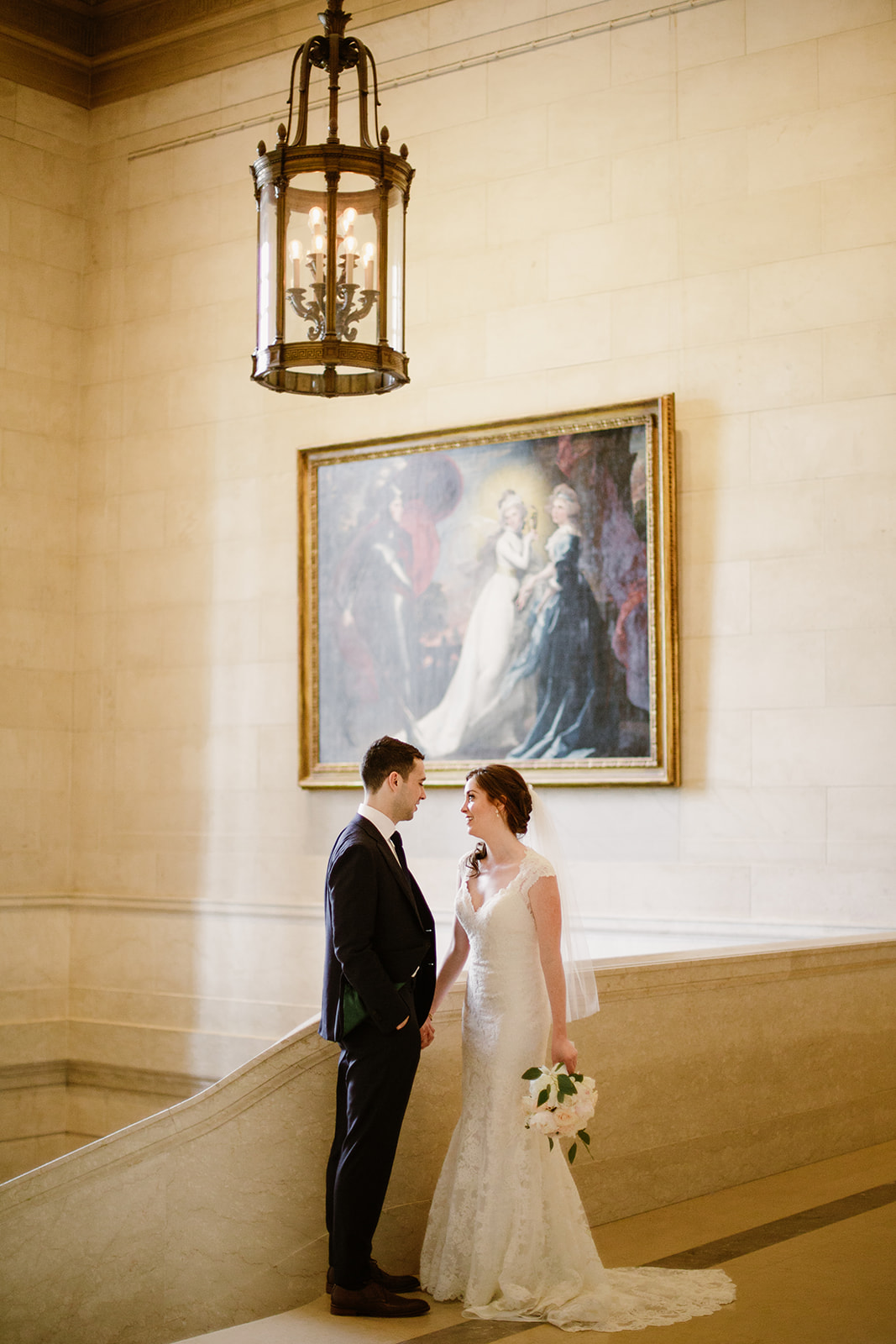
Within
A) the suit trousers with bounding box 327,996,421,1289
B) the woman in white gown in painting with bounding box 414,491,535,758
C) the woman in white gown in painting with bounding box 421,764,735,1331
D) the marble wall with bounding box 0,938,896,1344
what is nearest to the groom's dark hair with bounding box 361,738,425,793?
the woman in white gown in painting with bounding box 421,764,735,1331

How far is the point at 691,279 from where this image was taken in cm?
930

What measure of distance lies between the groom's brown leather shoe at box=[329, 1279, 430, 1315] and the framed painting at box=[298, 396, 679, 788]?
14.9 feet

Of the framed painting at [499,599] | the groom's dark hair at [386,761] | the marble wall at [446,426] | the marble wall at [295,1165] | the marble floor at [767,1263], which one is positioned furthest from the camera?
the framed painting at [499,599]

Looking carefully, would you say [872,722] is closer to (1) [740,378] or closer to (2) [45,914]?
(1) [740,378]

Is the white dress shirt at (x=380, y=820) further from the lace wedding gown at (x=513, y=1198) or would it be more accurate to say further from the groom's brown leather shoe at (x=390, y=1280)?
the groom's brown leather shoe at (x=390, y=1280)

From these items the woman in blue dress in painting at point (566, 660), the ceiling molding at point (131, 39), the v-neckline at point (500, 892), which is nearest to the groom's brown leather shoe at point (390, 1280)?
the v-neckline at point (500, 892)

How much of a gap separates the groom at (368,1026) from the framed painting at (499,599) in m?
4.21

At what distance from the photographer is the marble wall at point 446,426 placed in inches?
343

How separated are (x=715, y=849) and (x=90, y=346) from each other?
6693 mm

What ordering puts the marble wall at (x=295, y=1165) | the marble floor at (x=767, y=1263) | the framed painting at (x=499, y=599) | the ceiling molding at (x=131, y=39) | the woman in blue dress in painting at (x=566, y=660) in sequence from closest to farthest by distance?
A: the marble floor at (x=767, y=1263) < the marble wall at (x=295, y=1165) < the framed painting at (x=499, y=599) < the woman in blue dress in painting at (x=566, y=660) < the ceiling molding at (x=131, y=39)

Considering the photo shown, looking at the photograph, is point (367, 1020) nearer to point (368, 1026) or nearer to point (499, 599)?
point (368, 1026)

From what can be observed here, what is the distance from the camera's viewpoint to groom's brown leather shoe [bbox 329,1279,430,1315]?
196 inches

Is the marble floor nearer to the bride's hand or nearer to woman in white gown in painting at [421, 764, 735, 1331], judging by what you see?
woman in white gown in painting at [421, 764, 735, 1331]

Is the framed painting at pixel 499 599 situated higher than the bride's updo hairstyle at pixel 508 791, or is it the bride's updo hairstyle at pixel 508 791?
the framed painting at pixel 499 599
